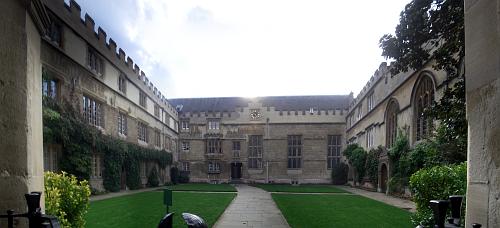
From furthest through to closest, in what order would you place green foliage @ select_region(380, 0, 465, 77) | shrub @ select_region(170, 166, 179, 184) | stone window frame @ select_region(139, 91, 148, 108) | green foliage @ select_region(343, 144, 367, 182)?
shrub @ select_region(170, 166, 179, 184) → green foliage @ select_region(343, 144, 367, 182) → stone window frame @ select_region(139, 91, 148, 108) → green foliage @ select_region(380, 0, 465, 77)

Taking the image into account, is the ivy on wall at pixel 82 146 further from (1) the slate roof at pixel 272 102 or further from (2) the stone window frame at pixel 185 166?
(1) the slate roof at pixel 272 102

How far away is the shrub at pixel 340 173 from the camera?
33.0 metres

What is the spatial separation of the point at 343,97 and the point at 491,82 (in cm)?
3877

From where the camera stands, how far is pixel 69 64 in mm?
15070

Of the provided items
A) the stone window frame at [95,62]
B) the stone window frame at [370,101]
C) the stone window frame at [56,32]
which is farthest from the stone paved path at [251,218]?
the stone window frame at [370,101]

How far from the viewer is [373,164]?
866 inches

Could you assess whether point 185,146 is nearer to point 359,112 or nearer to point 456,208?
point 359,112

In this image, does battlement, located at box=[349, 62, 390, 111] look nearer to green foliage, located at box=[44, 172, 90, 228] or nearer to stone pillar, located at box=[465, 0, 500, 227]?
green foliage, located at box=[44, 172, 90, 228]

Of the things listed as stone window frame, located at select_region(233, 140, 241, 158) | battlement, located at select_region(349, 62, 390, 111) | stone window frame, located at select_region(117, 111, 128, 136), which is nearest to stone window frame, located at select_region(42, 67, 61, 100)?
stone window frame, located at select_region(117, 111, 128, 136)

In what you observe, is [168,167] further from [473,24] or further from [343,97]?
[473,24]

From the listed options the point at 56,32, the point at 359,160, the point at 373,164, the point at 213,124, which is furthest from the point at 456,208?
the point at 213,124

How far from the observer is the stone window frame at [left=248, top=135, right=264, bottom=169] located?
119ft

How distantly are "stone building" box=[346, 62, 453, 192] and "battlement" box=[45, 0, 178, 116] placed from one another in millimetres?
14293

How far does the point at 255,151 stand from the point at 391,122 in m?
18.6
